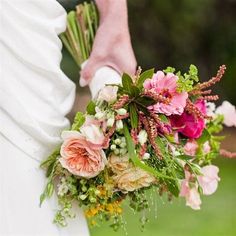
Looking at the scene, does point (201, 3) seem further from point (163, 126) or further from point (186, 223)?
point (163, 126)

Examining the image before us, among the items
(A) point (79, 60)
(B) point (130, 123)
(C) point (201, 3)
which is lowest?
(C) point (201, 3)

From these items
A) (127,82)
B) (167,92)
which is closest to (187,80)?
(167,92)

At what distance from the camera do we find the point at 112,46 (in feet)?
10.2

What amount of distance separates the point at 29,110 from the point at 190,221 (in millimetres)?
5072

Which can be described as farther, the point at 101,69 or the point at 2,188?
the point at 101,69

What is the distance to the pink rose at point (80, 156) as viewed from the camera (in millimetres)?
2684

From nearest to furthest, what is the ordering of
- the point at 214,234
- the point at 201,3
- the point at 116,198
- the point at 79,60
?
the point at 116,198
the point at 79,60
the point at 214,234
the point at 201,3

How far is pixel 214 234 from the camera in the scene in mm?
7145

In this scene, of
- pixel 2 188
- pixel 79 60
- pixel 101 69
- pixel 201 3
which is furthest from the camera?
pixel 201 3

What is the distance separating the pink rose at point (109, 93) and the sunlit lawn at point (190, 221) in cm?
391

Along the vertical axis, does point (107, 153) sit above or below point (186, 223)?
above

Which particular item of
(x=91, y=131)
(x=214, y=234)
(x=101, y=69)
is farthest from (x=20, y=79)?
(x=214, y=234)

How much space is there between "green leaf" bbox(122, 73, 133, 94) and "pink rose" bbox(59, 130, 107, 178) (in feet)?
0.60

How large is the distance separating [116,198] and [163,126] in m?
0.31
